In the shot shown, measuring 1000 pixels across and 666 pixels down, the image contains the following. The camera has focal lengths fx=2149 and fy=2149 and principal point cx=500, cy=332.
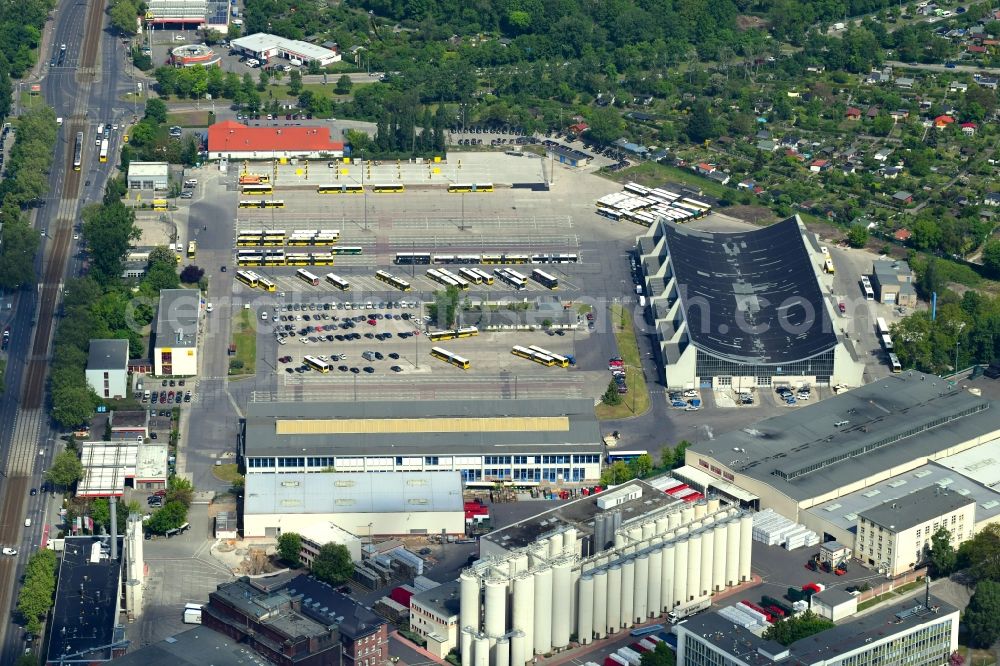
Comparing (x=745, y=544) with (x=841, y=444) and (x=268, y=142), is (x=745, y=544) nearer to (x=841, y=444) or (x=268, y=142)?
(x=841, y=444)

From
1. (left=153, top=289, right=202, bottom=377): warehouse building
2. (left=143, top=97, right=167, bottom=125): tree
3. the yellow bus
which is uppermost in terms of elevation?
(left=143, top=97, right=167, bottom=125): tree

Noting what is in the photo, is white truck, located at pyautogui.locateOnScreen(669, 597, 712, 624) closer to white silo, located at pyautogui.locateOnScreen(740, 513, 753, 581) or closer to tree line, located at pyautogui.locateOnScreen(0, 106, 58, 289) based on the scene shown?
white silo, located at pyautogui.locateOnScreen(740, 513, 753, 581)

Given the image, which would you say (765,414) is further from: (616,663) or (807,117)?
(807,117)

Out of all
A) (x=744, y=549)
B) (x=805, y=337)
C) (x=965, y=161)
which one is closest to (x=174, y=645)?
(x=744, y=549)

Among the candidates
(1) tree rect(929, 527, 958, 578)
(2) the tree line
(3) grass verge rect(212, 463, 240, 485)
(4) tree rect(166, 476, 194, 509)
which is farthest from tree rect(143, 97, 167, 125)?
(1) tree rect(929, 527, 958, 578)

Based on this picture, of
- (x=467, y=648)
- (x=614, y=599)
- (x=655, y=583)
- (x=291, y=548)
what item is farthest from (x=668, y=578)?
(x=291, y=548)

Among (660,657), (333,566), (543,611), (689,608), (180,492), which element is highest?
(180,492)

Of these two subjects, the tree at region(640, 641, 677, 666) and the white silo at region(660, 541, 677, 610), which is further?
the white silo at region(660, 541, 677, 610)
